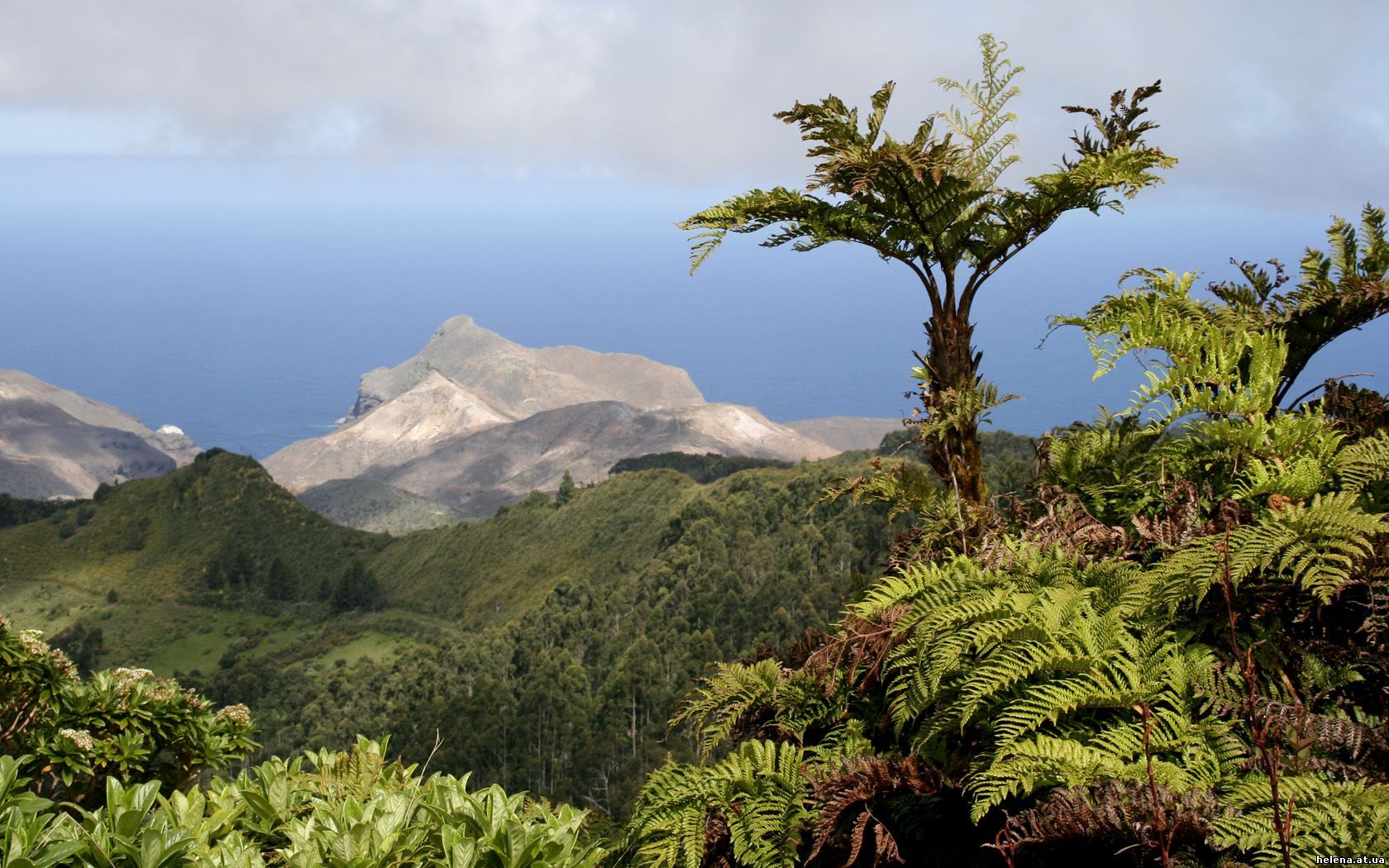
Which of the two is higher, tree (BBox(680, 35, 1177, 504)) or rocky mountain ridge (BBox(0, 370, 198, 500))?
rocky mountain ridge (BBox(0, 370, 198, 500))

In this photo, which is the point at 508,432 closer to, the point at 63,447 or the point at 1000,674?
the point at 63,447

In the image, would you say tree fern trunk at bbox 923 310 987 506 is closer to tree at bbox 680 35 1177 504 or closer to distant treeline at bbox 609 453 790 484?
tree at bbox 680 35 1177 504

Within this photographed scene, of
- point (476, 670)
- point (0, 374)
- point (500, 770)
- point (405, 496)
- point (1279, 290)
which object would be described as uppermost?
point (0, 374)

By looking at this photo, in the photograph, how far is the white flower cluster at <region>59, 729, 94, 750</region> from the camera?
153 inches

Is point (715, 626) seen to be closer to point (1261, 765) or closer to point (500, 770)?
point (500, 770)

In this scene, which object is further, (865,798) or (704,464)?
(704,464)

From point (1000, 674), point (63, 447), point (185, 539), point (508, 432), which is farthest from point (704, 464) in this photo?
point (63, 447)

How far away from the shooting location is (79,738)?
3.87 m

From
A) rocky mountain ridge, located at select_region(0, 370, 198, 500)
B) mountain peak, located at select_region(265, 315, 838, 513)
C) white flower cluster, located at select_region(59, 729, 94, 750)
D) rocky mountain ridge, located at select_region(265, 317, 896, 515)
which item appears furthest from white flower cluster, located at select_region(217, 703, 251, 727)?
rocky mountain ridge, located at select_region(0, 370, 198, 500)

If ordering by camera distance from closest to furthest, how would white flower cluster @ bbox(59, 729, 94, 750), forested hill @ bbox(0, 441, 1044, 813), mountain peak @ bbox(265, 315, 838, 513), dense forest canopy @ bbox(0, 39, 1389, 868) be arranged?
dense forest canopy @ bbox(0, 39, 1389, 868), white flower cluster @ bbox(59, 729, 94, 750), forested hill @ bbox(0, 441, 1044, 813), mountain peak @ bbox(265, 315, 838, 513)

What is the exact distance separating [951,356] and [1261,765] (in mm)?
2213

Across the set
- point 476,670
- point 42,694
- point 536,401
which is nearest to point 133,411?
point 536,401

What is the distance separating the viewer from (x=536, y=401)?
460 ft

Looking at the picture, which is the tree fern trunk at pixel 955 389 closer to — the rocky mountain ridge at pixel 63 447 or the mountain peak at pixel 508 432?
the mountain peak at pixel 508 432
